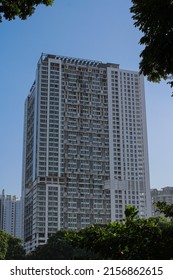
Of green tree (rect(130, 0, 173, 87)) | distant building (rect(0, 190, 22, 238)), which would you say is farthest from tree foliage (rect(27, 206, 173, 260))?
distant building (rect(0, 190, 22, 238))

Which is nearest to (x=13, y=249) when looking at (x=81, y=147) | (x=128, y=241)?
(x=81, y=147)

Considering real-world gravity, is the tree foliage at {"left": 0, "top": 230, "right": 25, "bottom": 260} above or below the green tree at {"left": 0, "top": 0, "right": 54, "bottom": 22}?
below

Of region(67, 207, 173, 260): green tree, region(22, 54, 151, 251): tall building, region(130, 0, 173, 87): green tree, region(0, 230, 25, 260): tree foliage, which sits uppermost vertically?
region(22, 54, 151, 251): tall building

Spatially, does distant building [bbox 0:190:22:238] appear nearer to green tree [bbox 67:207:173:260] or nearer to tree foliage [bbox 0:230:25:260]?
tree foliage [bbox 0:230:25:260]

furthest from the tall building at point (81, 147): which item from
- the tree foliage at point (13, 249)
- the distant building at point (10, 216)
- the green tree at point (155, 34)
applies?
the green tree at point (155, 34)

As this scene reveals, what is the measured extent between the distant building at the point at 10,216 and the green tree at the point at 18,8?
16897cm

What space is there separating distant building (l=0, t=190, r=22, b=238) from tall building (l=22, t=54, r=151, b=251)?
2750 inches

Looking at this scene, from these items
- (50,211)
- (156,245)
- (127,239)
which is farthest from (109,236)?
(50,211)

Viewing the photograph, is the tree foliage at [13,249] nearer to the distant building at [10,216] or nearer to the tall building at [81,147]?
the tall building at [81,147]

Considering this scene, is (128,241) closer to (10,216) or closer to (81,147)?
(81,147)

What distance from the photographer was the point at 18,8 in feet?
30.5

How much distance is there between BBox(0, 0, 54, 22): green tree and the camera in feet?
30.1

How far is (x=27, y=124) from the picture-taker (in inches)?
4299

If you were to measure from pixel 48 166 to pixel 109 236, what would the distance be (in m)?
86.1
